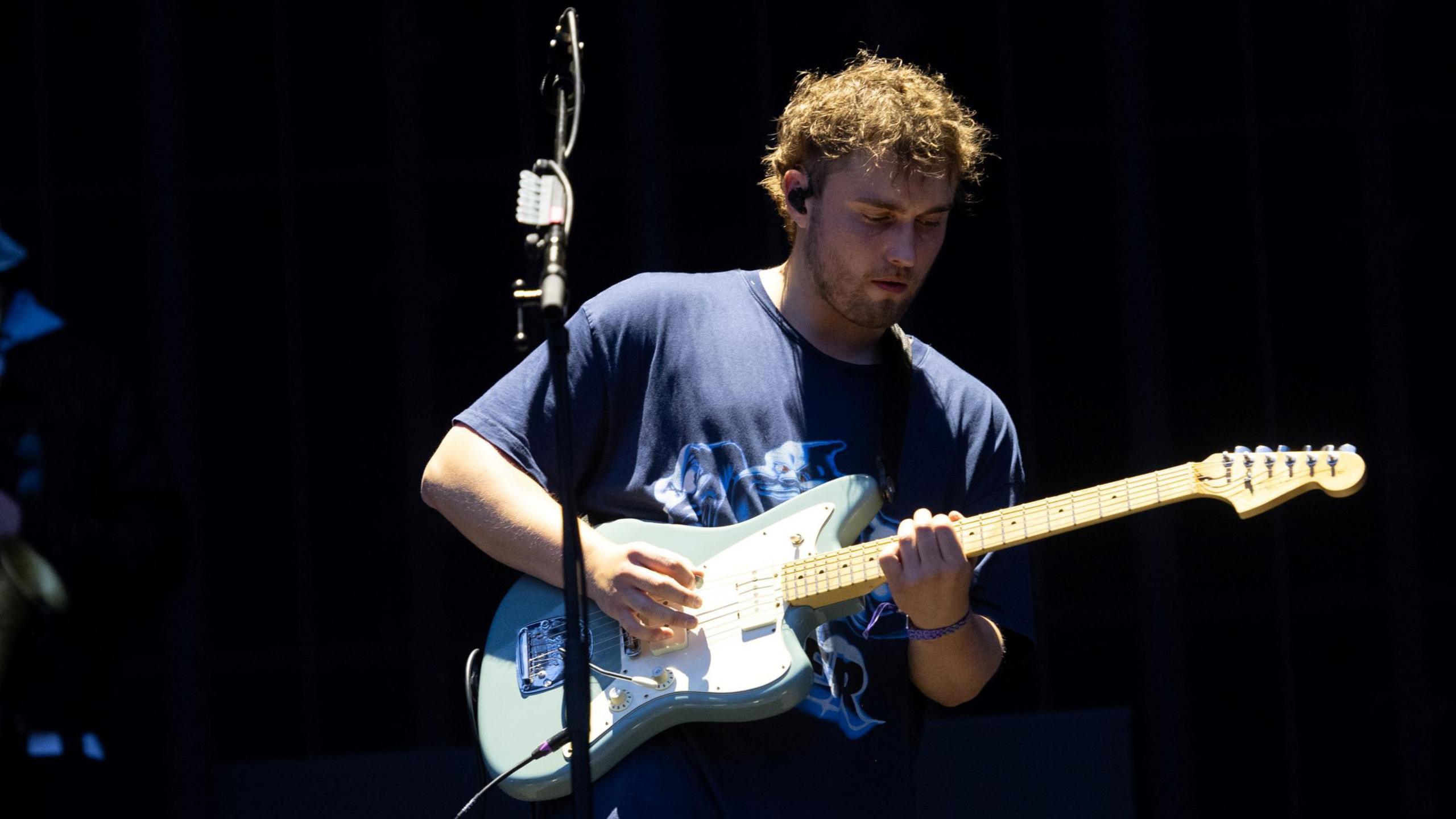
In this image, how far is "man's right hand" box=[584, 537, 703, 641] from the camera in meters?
2.44

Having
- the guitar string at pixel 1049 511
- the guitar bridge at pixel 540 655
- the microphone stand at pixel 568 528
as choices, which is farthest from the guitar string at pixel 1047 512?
the microphone stand at pixel 568 528

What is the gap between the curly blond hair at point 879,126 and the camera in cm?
259

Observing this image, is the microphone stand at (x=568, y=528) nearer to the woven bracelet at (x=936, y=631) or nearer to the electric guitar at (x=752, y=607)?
the electric guitar at (x=752, y=607)

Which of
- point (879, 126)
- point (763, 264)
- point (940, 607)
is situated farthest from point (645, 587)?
point (763, 264)

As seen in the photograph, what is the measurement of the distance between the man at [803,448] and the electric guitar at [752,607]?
5 centimetres

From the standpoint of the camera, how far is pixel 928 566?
7.82 feet

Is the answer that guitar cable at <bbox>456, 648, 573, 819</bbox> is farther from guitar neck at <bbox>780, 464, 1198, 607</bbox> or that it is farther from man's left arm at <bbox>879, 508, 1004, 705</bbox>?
man's left arm at <bbox>879, 508, 1004, 705</bbox>

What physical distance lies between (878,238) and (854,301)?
11 centimetres

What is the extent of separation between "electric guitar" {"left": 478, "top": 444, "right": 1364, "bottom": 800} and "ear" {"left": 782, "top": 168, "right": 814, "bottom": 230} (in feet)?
1.60

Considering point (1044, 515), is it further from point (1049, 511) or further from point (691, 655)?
point (691, 655)

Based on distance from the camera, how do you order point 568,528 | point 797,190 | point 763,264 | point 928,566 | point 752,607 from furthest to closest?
point 763,264 → point 797,190 → point 752,607 → point 928,566 → point 568,528

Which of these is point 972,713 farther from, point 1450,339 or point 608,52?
point 608,52

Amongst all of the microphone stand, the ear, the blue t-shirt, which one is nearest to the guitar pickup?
the blue t-shirt

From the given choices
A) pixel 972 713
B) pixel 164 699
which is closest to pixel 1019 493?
pixel 972 713
